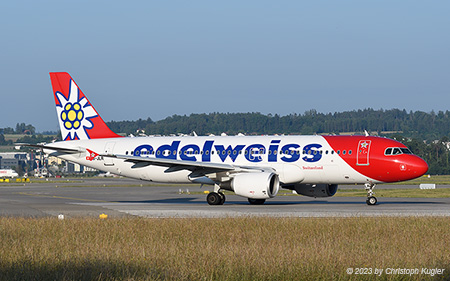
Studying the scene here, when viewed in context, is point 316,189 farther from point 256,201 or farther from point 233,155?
point 233,155

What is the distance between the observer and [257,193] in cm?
3384

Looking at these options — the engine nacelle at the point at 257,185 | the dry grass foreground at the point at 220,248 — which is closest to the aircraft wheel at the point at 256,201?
the engine nacelle at the point at 257,185

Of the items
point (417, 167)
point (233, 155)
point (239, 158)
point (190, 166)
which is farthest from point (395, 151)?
point (190, 166)

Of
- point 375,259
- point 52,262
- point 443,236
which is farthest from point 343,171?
point 52,262

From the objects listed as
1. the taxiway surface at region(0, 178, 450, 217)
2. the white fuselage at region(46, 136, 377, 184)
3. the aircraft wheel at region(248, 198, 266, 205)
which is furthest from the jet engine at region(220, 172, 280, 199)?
the aircraft wheel at region(248, 198, 266, 205)

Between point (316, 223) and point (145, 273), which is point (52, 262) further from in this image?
point (316, 223)

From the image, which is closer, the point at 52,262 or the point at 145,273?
the point at 145,273

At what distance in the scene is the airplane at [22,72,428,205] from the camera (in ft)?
113

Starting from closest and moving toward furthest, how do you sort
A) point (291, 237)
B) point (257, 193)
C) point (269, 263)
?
point (269, 263), point (291, 237), point (257, 193)

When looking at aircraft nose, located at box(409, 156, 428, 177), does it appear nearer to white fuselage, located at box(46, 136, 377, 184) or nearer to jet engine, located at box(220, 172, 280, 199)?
white fuselage, located at box(46, 136, 377, 184)

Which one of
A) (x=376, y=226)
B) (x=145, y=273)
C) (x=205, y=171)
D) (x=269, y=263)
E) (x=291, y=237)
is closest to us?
(x=145, y=273)

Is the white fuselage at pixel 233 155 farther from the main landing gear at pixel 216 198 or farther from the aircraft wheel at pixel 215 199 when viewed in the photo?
the aircraft wheel at pixel 215 199

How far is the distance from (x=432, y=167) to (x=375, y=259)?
162m

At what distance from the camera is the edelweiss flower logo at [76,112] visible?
42.3 meters
